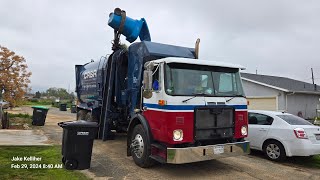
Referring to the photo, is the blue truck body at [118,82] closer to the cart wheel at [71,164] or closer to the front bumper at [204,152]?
the cart wheel at [71,164]

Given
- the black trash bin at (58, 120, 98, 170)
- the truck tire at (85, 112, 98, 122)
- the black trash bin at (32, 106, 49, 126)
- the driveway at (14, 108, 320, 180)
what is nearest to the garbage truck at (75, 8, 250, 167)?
the driveway at (14, 108, 320, 180)

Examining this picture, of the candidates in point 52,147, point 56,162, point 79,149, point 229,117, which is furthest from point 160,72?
point 52,147

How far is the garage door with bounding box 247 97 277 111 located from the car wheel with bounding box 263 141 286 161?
50.2 feet

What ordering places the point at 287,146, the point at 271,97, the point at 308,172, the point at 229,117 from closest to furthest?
the point at 229,117 < the point at 308,172 < the point at 287,146 < the point at 271,97

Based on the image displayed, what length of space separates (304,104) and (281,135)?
19038 mm

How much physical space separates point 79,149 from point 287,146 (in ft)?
17.6

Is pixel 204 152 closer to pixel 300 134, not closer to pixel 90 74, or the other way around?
pixel 300 134

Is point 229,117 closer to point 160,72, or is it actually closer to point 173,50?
point 160,72

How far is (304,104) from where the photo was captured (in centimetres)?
2481

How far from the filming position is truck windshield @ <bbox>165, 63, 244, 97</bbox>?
6254 millimetres

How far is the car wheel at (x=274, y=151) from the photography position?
26.2 feet

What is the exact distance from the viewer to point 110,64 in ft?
31.6

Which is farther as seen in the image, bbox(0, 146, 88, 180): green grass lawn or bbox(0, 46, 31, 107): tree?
bbox(0, 46, 31, 107): tree

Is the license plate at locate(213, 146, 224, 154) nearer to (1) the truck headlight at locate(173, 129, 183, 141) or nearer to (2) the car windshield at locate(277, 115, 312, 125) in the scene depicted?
(1) the truck headlight at locate(173, 129, 183, 141)
